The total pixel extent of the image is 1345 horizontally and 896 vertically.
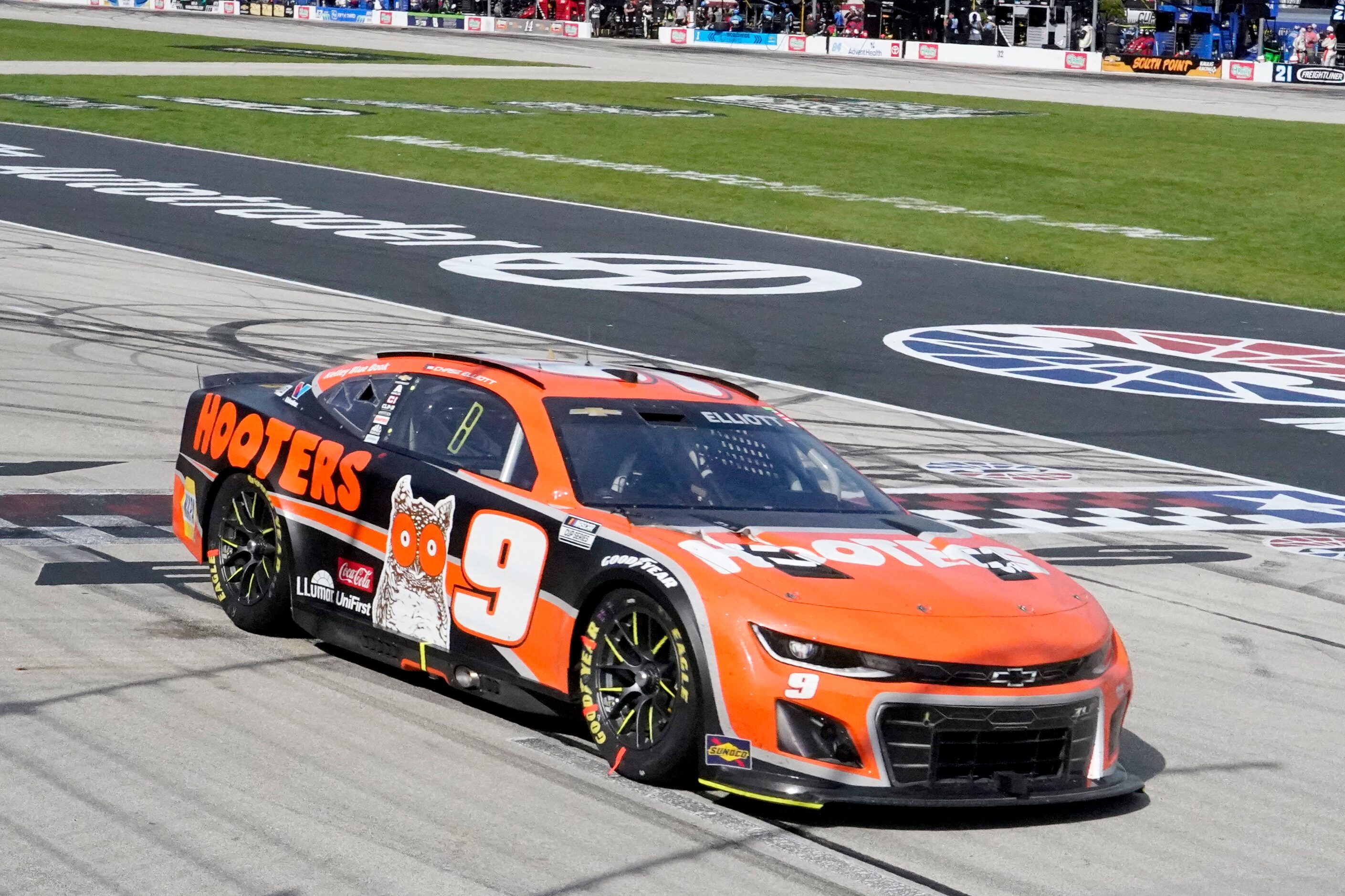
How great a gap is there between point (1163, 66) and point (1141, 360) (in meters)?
56.3

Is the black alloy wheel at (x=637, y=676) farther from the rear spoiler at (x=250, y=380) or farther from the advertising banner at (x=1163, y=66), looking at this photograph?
the advertising banner at (x=1163, y=66)

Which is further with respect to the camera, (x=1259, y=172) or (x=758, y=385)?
(x=1259, y=172)

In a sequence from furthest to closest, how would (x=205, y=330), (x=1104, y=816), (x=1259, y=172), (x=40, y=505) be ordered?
1. (x=1259, y=172)
2. (x=205, y=330)
3. (x=40, y=505)
4. (x=1104, y=816)

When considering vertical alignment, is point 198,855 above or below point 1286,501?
above

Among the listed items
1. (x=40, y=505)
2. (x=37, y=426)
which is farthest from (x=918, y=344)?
(x=40, y=505)

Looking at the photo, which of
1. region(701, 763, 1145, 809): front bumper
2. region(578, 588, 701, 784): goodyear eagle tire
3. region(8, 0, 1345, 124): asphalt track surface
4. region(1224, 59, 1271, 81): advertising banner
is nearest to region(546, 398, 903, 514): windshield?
region(578, 588, 701, 784): goodyear eagle tire

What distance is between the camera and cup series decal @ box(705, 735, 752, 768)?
5.64 meters

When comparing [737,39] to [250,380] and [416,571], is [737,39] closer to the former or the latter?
[250,380]

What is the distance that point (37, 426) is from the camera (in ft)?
39.4

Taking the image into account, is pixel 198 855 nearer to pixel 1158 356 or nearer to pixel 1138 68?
pixel 1158 356

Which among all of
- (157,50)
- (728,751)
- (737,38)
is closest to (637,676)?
(728,751)

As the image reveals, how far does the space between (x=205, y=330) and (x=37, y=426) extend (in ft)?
14.3

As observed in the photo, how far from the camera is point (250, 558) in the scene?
767 centimetres

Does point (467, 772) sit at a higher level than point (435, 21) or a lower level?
lower
